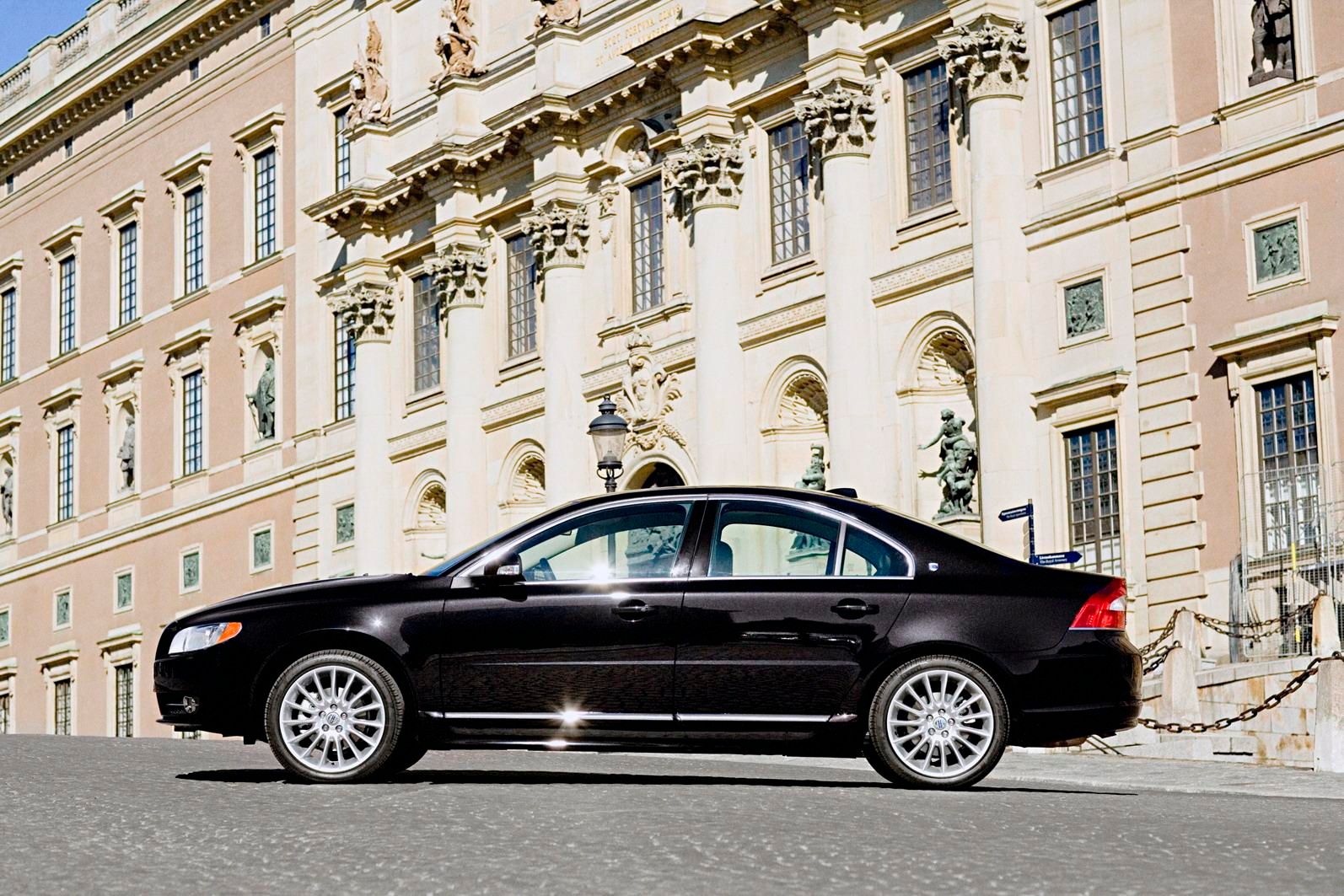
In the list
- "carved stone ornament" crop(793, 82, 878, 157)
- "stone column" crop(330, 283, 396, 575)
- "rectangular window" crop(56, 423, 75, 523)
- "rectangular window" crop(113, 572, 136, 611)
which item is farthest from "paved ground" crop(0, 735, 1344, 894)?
"rectangular window" crop(56, 423, 75, 523)

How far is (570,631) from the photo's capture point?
1295cm

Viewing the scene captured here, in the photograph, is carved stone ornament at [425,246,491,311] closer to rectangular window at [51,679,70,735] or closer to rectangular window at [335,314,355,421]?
rectangular window at [335,314,355,421]

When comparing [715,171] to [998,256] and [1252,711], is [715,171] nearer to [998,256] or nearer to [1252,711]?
[998,256]

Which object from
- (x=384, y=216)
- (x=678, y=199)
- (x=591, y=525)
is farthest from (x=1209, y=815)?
(x=384, y=216)

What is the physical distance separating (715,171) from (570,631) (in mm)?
22755

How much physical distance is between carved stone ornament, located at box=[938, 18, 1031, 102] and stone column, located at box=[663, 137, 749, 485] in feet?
18.2

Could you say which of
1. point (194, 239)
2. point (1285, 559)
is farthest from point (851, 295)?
point (194, 239)

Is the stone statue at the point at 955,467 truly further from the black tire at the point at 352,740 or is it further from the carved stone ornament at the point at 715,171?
the black tire at the point at 352,740

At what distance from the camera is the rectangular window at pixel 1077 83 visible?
29.4m

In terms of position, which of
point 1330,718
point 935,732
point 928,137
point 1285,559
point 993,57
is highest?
point 993,57

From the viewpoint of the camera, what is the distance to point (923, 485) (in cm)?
3167

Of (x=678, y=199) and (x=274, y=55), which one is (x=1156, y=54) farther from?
(x=274, y=55)

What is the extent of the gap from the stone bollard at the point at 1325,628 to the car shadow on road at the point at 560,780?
7278mm

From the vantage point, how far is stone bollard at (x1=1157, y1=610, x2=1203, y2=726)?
22828 millimetres
